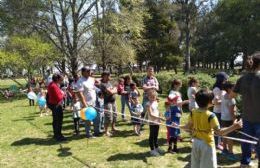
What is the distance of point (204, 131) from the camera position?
5.12m

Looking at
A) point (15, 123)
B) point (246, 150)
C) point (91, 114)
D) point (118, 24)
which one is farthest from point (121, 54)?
point (246, 150)

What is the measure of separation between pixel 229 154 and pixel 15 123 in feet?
28.2

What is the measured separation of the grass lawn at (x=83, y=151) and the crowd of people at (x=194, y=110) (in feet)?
1.00

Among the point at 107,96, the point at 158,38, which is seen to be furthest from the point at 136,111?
the point at 158,38

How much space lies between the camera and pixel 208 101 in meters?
5.07

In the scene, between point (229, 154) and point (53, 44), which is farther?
point (53, 44)

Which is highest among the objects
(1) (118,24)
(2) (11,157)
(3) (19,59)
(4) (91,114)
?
(1) (118,24)

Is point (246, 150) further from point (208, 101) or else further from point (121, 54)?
point (121, 54)

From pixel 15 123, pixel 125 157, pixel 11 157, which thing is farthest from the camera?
pixel 15 123

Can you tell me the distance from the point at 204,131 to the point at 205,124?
9cm

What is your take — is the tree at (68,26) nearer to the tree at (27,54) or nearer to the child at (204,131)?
the tree at (27,54)

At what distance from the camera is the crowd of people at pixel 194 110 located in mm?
5125

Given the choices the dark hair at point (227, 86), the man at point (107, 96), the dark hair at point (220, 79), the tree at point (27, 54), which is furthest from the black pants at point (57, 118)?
the tree at point (27, 54)

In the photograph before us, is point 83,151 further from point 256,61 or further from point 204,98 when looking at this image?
point 256,61
